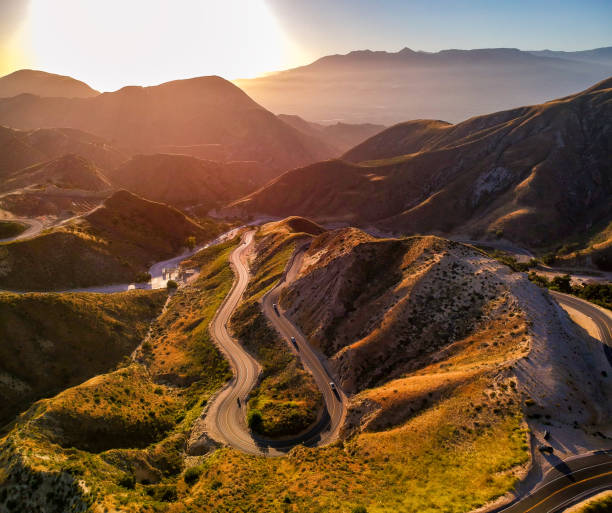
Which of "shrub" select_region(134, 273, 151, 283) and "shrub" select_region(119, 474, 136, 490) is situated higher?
"shrub" select_region(134, 273, 151, 283)

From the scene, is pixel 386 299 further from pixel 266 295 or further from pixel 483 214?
pixel 483 214

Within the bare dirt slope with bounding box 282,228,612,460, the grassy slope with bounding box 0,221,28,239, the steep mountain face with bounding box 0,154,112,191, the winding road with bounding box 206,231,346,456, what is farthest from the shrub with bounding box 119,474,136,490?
the steep mountain face with bounding box 0,154,112,191

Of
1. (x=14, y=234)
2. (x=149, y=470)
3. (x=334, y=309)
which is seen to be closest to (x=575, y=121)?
(x=334, y=309)

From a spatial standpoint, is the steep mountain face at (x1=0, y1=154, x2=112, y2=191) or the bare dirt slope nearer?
the bare dirt slope

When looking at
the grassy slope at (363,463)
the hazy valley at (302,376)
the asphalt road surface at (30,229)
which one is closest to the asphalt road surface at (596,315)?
the hazy valley at (302,376)

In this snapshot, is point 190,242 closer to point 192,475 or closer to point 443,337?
point 192,475

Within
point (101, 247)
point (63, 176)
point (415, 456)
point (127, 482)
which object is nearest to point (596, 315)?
point (415, 456)

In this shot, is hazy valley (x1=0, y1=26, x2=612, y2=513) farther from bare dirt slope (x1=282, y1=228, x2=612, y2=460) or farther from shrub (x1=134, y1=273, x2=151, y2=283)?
shrub (x1=134, y1=273, x2=151, y2=283)
